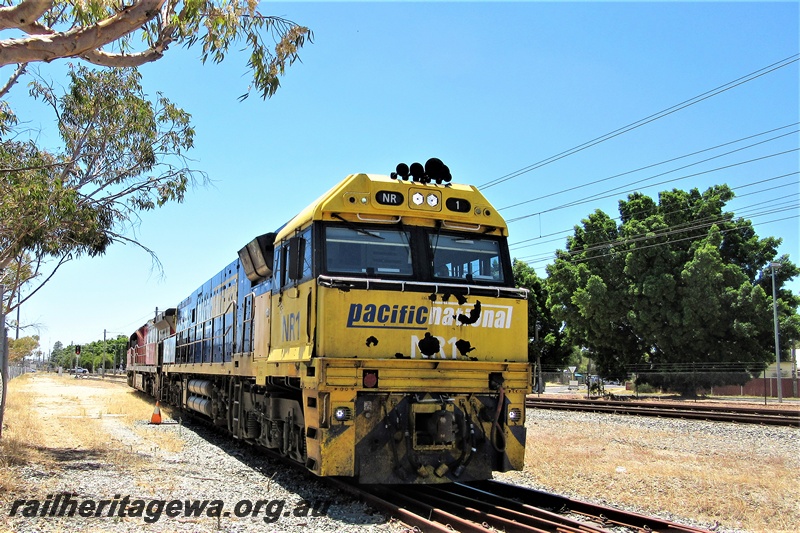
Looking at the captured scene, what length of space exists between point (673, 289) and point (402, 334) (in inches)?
1223

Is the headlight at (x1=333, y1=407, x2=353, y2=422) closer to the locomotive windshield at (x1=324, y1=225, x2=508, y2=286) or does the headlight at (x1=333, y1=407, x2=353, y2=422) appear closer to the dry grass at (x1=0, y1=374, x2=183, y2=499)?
the locomotive windshield at (x1=324, y1=225, x2=508, y2=286)

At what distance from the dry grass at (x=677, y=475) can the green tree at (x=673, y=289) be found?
20.6 m

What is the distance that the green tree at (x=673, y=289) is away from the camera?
34.7 m

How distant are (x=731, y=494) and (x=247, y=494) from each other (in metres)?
6.26

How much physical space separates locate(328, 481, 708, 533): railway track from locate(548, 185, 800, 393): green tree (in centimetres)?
2776

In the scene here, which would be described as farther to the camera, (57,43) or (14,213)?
(14,213)

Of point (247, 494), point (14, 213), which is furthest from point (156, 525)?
point (14, 213)

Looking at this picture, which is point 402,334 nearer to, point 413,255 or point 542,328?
point 413,255

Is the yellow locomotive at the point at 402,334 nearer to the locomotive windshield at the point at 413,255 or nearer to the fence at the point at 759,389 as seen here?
the locomotive windshield at the point at 413,255

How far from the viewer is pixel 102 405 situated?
27578 mm

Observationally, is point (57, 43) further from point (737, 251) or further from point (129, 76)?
point (737, 251)

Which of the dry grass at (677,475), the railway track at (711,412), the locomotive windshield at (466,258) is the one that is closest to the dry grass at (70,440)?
the locomotive windshield at (466,258)

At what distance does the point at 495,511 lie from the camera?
7.51 metres

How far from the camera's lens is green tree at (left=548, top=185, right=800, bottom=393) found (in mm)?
34656
